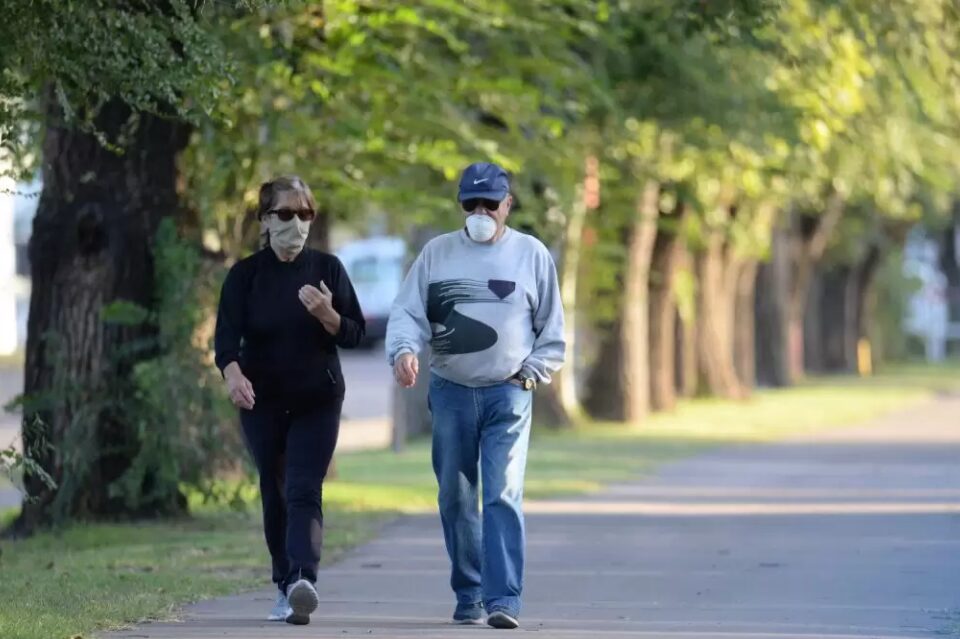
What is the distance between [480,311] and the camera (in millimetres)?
9211

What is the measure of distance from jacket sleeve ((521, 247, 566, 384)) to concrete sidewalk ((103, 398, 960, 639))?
3.50 feet

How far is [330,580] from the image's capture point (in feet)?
37.2

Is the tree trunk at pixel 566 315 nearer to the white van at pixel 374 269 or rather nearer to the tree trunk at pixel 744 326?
the tree trunk at pixel 744 326

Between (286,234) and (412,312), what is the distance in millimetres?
654

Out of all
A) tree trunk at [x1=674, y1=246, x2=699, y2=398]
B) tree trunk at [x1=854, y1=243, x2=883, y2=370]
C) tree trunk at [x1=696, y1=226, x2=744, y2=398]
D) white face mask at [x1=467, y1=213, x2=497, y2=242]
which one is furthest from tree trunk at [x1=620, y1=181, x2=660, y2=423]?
tree trunk at [x1=854, y1=243, x2=883, y2=370]

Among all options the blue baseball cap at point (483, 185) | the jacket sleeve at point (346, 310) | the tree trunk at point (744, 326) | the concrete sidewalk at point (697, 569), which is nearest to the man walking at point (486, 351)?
the blue baseball cap at point (483, 185)

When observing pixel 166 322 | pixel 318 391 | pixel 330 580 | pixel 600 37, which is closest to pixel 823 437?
pixel 600 37

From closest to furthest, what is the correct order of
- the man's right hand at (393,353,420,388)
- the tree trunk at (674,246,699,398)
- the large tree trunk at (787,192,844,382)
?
the man's right hand at (393,353,420,388)
the tree trunk at (674,246,699,398)
the large tree trunk at (787,192,844,382)

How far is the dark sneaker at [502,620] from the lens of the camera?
9.10 meters

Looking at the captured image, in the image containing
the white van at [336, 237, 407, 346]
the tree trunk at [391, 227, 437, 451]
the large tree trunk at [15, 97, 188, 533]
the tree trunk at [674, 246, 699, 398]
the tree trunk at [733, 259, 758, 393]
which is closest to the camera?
the large tree trunk at [15, 97, 188, 533]

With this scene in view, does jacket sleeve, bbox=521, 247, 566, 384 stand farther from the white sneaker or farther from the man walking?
the white sneaker

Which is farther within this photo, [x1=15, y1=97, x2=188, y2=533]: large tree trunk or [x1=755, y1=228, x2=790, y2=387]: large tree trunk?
[x1=755, y1=228, x2=790, y2=387]: large tree trunk

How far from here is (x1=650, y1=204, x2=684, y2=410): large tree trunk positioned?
3225cm

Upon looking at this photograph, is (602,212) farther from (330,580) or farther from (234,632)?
(234,632)
